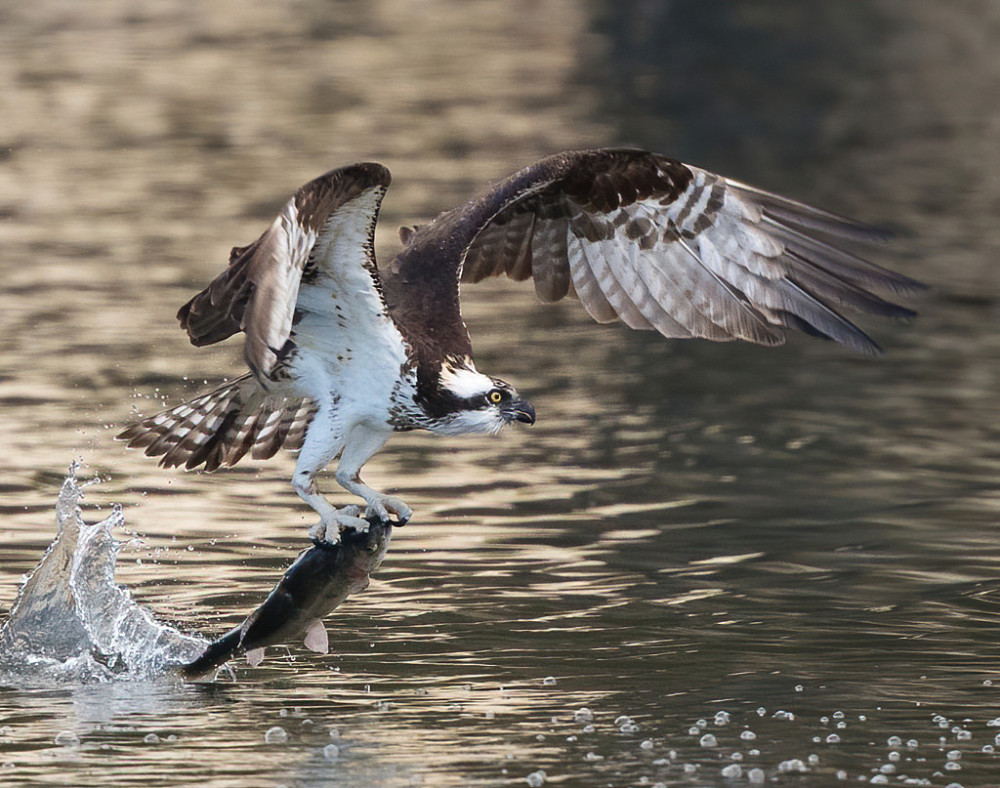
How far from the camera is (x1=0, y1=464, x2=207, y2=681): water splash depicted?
8523mm

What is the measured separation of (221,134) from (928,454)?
1397 cm

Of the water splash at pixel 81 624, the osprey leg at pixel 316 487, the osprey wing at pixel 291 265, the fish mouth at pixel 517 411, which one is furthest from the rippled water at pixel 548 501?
the osprey wing at pixel 291 265

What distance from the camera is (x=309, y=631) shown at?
8.03m

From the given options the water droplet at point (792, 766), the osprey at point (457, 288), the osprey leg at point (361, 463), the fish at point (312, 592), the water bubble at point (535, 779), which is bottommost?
the water droplet at point (792, 766)

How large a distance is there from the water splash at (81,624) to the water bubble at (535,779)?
198 centimetres

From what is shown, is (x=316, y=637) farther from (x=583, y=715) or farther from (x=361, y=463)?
(x=583, y=715)

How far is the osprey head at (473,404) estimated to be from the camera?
8.63 meters

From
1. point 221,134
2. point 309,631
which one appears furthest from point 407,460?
point 221,134

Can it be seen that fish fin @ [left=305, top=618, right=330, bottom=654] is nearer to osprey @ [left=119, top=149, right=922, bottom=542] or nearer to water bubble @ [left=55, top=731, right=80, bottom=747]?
osprey @ [left=119, top=149, right=922, bottom=542]

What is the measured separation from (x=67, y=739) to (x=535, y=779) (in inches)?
71.8

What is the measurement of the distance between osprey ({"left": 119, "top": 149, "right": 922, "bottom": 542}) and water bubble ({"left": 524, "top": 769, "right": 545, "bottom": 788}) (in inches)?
57.5

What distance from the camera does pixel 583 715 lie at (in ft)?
A: 25.7

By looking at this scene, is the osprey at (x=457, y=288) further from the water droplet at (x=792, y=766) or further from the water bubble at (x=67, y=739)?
the water droplet at (x=792, y=766)

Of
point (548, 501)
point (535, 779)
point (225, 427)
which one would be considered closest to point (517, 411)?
point (225, 427)
